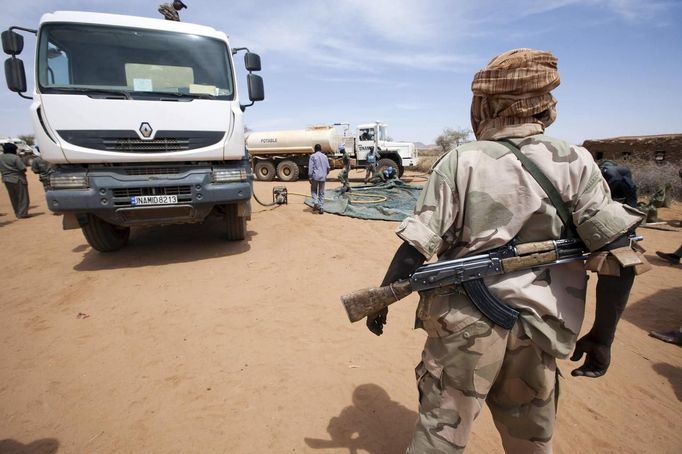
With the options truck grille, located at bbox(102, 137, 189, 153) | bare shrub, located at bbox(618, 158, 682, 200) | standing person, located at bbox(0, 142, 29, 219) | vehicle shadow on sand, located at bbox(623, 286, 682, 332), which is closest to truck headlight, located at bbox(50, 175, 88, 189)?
truck grille, located at bbox(102, 137, 189, 153)

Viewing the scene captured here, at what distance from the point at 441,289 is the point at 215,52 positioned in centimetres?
457

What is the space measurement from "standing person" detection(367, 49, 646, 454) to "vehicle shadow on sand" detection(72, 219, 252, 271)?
4355 mm

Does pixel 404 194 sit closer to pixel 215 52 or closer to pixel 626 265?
pixel 215 52

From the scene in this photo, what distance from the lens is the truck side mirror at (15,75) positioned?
3.86 metres

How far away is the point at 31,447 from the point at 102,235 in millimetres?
3618

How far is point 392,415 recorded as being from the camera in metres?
2.15

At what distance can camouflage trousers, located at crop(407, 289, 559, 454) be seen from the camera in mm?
1184

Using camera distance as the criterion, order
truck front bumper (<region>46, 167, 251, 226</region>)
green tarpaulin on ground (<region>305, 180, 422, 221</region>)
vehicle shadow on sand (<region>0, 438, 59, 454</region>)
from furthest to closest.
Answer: green tarpaulin on ground (<region>305, 180, 422, 221</region>), truck front bumper (<region>46, 167, 251, 226</region>), vehicle shadow on sand (<region>0, 438, 59, 454</region>)

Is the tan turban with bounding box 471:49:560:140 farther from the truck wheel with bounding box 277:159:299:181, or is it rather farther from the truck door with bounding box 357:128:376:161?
the truck wheel with bounding box 277:159:299:181

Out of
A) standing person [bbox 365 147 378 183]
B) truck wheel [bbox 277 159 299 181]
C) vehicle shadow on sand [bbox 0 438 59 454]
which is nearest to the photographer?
vehicle shadow on sand [bbox 0 438 59 454]

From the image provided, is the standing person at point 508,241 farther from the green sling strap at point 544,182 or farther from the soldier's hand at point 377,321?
the soldier's hand at point 377,321

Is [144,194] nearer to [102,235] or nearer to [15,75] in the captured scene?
[102,235]

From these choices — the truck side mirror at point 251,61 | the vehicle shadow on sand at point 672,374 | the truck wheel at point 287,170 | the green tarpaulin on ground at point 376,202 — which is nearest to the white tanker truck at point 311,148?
the truck wheel at point 287,170

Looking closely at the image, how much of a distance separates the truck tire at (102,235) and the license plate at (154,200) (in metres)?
1.11
